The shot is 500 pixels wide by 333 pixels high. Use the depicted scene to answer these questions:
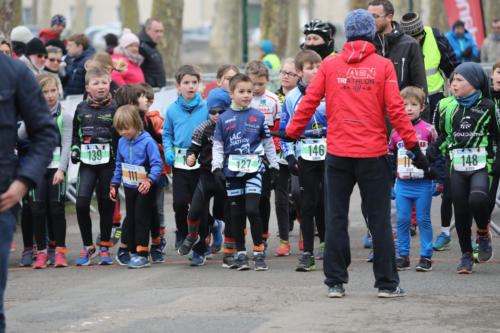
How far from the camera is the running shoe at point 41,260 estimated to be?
9875 millimetres

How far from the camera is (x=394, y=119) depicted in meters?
7.60

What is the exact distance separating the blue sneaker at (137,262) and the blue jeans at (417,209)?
95.2 inches

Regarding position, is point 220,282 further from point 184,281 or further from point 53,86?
point 53,86

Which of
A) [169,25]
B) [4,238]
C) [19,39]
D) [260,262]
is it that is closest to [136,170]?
[260,262]

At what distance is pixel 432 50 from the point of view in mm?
11047

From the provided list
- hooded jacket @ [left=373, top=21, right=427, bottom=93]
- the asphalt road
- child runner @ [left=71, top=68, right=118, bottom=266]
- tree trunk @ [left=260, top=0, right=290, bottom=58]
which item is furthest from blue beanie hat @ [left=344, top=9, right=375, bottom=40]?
tree trunk @ [left=260, top=0, right=290, bottom=58]

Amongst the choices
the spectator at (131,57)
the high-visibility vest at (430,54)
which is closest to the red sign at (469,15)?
the spectator at (131,57)

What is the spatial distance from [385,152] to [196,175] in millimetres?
2663

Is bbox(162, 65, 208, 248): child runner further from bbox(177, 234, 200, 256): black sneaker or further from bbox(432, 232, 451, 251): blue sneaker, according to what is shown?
bbox(432, 232, 451, 251): blue sneaker

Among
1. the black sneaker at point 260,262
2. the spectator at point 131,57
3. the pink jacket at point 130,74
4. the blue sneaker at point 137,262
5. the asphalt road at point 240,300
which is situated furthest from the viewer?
the spectator at point 131,57

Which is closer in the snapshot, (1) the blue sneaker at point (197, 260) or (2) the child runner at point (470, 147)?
(2) the child runner at point (470, 147)

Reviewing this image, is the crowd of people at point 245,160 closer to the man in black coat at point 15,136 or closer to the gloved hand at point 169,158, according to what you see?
the gloved hand at point 169,158

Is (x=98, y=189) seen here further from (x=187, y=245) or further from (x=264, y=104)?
(x=264, y=104)

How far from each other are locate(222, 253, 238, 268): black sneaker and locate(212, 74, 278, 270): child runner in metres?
0.13
